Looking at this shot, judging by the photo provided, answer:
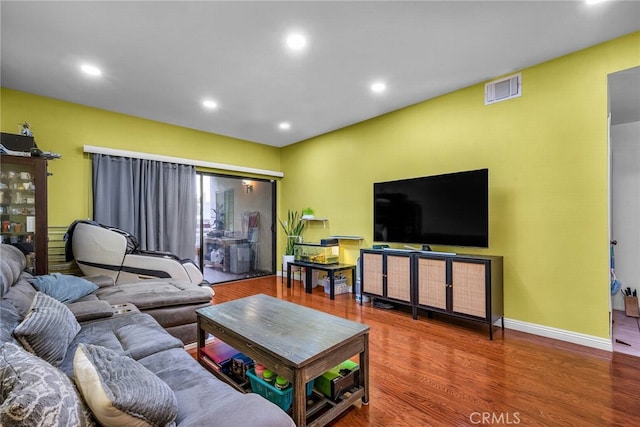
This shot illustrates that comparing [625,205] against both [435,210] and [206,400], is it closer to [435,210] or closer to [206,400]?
[435,210]

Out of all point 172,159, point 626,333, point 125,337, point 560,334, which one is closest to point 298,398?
point 125,337

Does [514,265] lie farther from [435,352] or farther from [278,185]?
[278,185]

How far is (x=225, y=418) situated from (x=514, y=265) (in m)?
3.13

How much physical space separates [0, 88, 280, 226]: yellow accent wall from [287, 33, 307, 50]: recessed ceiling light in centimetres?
297

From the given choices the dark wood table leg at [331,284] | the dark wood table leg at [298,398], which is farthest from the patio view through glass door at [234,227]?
the dark wood table leg at [298,398]

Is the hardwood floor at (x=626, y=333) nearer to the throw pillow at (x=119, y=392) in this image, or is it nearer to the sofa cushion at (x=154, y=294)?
the throw pillow at (x=119, y=392)

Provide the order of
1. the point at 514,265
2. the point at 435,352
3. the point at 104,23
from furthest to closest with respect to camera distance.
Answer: the point at 514,265 < the point at 435,352 < the point at 104,23

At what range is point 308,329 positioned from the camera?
1.83 meters

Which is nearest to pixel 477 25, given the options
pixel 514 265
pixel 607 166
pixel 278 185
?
pixel 607 166

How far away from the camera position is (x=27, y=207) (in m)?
2.80

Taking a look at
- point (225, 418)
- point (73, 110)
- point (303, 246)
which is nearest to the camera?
point (225, 418)

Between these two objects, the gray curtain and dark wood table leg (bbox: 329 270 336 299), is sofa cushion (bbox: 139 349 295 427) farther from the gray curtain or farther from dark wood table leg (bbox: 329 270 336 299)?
the gray curtain

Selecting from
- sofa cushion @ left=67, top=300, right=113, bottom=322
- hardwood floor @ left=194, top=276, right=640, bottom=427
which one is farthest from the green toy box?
sofa cushion @ left=67, top=300, right=113, bottom=322

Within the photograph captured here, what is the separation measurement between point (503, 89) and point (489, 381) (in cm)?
284
